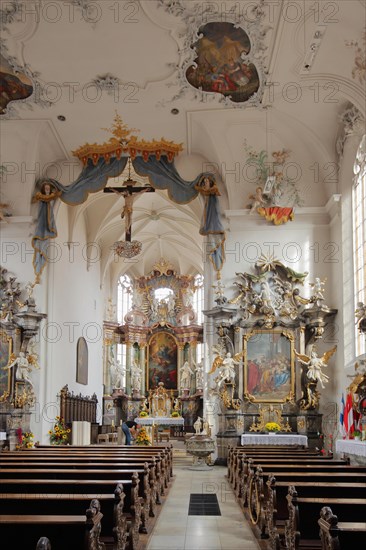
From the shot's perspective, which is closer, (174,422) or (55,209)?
(55,209)

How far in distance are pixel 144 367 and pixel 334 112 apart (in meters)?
21.0

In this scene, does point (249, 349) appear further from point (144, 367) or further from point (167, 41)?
point (144, 367)

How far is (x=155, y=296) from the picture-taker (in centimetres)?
3503

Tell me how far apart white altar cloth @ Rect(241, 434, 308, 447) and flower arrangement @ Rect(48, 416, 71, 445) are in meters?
5.20

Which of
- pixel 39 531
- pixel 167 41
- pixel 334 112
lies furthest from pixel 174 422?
pixel 39 531

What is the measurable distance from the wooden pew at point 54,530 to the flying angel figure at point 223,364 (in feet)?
42.9

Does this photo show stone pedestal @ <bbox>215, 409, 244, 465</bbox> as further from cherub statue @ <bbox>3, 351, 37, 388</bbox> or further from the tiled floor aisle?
cherub statue @ <bbox>3, 351, 37, 388</bbox>

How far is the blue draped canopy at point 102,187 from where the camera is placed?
1908cm

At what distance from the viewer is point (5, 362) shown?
18.3 meters

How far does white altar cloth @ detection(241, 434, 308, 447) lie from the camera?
16.6 metres

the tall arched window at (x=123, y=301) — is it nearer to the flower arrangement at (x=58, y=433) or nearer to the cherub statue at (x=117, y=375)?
the cherub statue at (x=117, y=375)


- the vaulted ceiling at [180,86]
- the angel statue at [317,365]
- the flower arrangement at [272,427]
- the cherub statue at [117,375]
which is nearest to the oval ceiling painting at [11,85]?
the vaulted ceiling at [180,86]

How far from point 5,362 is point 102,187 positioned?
18.9 ft

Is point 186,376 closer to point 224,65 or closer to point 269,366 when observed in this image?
point 269,366
